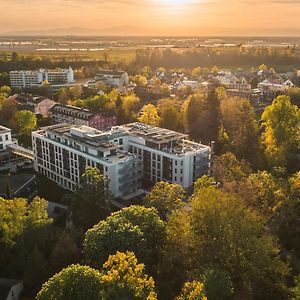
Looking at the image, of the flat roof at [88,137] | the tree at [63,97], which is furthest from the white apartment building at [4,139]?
the tree at [63,97]

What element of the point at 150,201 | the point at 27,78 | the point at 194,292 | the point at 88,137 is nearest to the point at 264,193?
the point at 150,201

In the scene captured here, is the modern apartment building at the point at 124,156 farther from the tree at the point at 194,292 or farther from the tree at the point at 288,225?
the tree at the point at 194,292

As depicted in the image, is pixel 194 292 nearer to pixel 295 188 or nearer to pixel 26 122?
pixel 295 188

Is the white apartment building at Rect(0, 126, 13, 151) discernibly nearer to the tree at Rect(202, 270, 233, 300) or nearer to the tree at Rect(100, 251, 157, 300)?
the tree at Rect(100, 251, 157, 300)

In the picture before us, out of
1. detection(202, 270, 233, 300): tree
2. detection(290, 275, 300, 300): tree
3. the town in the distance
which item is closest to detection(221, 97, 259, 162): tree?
the town in the distance

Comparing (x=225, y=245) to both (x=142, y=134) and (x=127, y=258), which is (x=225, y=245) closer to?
(x=127, y=258)
